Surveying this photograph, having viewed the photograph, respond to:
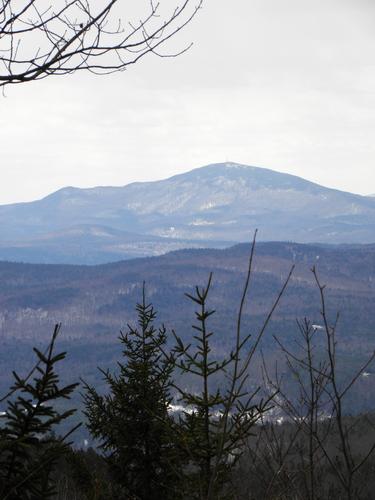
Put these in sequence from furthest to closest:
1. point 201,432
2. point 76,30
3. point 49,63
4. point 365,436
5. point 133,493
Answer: point 365,436 → point 133,493 → point 76,30 → point 49,63 → point 201,432

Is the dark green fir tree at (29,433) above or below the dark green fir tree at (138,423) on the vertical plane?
above

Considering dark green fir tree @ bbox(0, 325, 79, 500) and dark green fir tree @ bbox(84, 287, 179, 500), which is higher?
dark green fir tree @ bbox(0, 325, 79, 500)

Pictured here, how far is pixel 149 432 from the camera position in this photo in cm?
981

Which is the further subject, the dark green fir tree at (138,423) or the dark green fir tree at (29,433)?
the dark green fir tree at (138,423)

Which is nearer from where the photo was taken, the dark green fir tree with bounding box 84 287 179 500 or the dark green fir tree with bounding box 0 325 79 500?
the dark green fir tree with bounding box 0 325 79 500

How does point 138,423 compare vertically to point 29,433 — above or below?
below

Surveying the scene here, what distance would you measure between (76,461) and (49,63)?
6.49 meters

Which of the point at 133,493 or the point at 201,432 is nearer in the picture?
the point at 201,432

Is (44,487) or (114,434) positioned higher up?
(44,487)

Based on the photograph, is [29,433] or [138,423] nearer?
[29,433]

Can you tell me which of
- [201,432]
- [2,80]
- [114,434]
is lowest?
[114,434]

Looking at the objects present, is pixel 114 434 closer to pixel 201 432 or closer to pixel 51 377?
pixel 201 432

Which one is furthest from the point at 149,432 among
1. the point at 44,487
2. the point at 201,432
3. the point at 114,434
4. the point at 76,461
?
the point at 44,487

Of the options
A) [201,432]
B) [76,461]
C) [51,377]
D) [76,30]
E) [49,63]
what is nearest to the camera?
[51,377]
